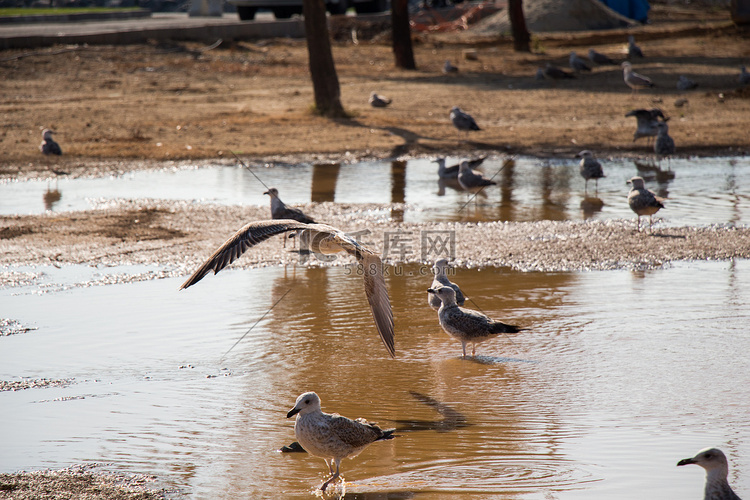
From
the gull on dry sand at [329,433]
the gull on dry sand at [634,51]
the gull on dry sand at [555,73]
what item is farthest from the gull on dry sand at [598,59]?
the gull on dry sand at [329,433]

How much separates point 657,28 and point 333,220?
29.9 meters

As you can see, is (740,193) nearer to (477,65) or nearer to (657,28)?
→ (477,65)

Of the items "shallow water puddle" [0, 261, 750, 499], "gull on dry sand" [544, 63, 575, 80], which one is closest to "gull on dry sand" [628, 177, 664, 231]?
"shallow water puddle" [0, 261, 750, 499]

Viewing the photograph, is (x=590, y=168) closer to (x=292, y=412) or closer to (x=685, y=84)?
(x=292, y=412)

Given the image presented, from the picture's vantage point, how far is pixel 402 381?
611 centimetres

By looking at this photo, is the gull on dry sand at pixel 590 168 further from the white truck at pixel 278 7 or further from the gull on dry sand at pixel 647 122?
the white truck at pixel 278 7

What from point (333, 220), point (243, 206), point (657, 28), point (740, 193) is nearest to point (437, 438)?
point (333, 220)

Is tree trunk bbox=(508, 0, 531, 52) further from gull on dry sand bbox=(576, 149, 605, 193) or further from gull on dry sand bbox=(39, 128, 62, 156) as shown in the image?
gull on dry sand bbox=(39, 128, 62, 156)

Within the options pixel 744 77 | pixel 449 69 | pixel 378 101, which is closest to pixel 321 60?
pixel 378 101

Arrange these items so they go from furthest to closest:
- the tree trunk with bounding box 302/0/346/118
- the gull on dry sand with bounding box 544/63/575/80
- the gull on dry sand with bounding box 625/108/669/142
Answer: the gull on dry sand with bounding box 544/63/575/80
the tree trunk with bounding box 302/0/346/118
the gull on dry sand with bounding box 625/108/669/142

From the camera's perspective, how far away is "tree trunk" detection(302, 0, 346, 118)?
16.9m

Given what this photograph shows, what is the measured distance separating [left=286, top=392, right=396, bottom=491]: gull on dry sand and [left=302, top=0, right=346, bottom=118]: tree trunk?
13130 millimetres

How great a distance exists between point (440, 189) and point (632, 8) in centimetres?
3095

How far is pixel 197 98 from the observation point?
19406mm
